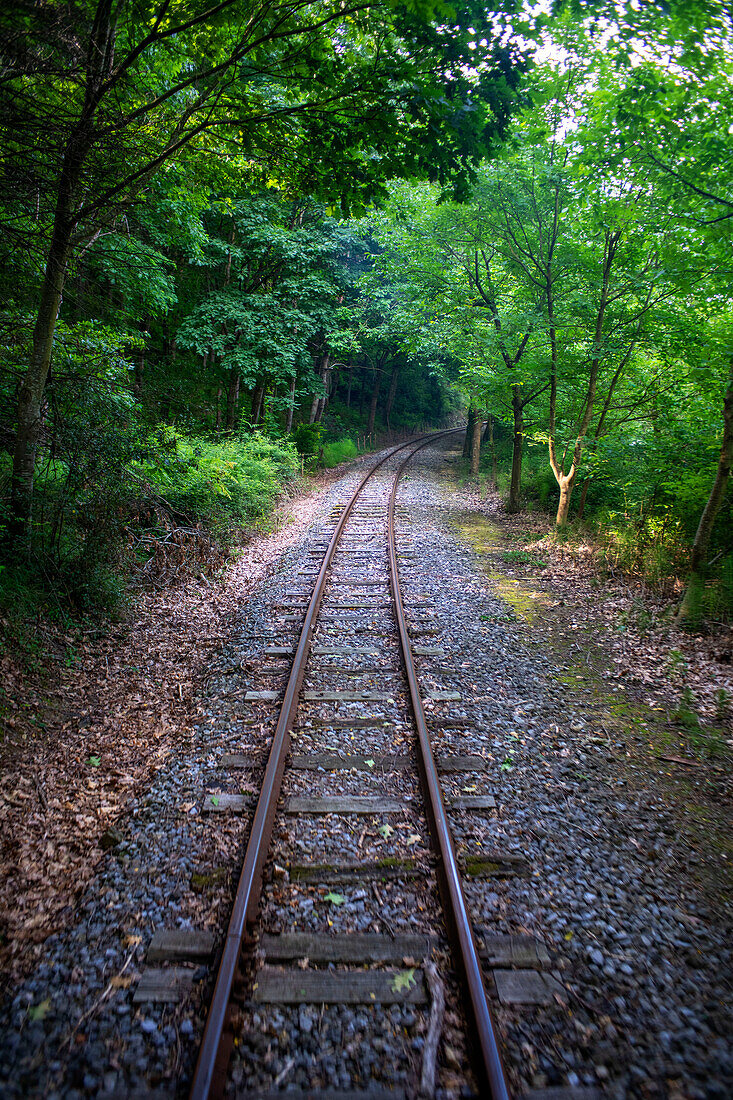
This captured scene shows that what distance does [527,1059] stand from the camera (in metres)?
2.13

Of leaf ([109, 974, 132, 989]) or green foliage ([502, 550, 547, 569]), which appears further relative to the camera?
green foliage ([502, 550, 547, 569])

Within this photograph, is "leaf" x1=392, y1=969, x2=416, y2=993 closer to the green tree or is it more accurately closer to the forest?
the forest

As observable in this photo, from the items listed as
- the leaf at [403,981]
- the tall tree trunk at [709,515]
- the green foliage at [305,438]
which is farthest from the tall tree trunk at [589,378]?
the green foliage at [305,438]

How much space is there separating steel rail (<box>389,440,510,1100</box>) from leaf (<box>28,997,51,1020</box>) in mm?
1908

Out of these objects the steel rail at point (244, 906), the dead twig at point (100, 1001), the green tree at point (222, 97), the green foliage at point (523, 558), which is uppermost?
the green tree at point (222, 97)

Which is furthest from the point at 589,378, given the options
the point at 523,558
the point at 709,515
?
the point at 709,515

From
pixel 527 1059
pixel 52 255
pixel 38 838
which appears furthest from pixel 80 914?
pixel 52 255

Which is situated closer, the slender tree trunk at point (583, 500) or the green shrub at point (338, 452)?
the slender tree trunk at point (583, 500)

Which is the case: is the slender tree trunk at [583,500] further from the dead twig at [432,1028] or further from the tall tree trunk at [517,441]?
the dead twig at [432,1028]

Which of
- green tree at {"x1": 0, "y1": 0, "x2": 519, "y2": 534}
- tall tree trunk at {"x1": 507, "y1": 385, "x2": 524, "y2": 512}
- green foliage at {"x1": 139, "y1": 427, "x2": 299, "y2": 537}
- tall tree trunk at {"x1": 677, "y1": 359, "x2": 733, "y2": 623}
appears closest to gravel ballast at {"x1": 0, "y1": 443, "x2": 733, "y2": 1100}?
tall tree trunk at {"x1": 677, "y1": 359, "x2": 733, "y2": 623}

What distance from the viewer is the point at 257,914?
277 centimetres

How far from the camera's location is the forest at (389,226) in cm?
397

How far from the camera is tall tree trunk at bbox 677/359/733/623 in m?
6.11

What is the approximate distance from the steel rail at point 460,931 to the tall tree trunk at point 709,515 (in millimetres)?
4103
